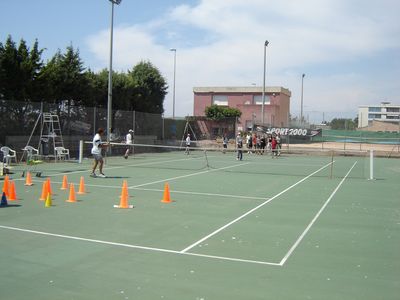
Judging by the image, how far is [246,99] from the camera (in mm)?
78750

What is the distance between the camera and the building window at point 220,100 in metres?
79.9

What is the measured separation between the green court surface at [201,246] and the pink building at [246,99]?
59.8 m

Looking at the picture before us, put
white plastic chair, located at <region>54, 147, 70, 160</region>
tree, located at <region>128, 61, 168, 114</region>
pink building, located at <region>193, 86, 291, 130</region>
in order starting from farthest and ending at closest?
pink building, located at <region>193, 86, 291, 130</region>, tree, located at <region>128, 61, 168, 114</region>, white plastic chair, located at <region>54, 147, 70, 160</region>

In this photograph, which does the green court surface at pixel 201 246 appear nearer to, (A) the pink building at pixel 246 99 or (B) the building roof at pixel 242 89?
(A) the pink building at pixel 246 99

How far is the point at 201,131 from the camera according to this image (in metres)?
49.1

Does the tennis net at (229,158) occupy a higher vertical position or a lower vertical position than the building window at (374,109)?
lower

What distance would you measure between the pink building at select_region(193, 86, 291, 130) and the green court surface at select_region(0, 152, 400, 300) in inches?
2356

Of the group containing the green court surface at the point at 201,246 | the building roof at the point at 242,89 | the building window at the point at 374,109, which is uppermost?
the building window at the point at 374,109

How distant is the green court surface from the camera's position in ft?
18.7

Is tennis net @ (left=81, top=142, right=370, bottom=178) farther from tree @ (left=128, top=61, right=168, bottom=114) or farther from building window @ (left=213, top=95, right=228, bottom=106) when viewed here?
building window @ (left=213, top=95, right=228, bottom=106)

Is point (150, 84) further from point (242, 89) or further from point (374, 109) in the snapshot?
point (374, 109)

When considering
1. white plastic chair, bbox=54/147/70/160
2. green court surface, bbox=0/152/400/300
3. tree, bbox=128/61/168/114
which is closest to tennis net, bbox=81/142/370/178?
white plastic chair, bbox=54/147/70/160

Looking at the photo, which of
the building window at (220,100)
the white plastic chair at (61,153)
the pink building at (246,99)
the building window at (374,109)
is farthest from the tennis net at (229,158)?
the building window at (374,109)

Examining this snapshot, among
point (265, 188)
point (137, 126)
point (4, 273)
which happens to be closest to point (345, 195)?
point (265, 188)
